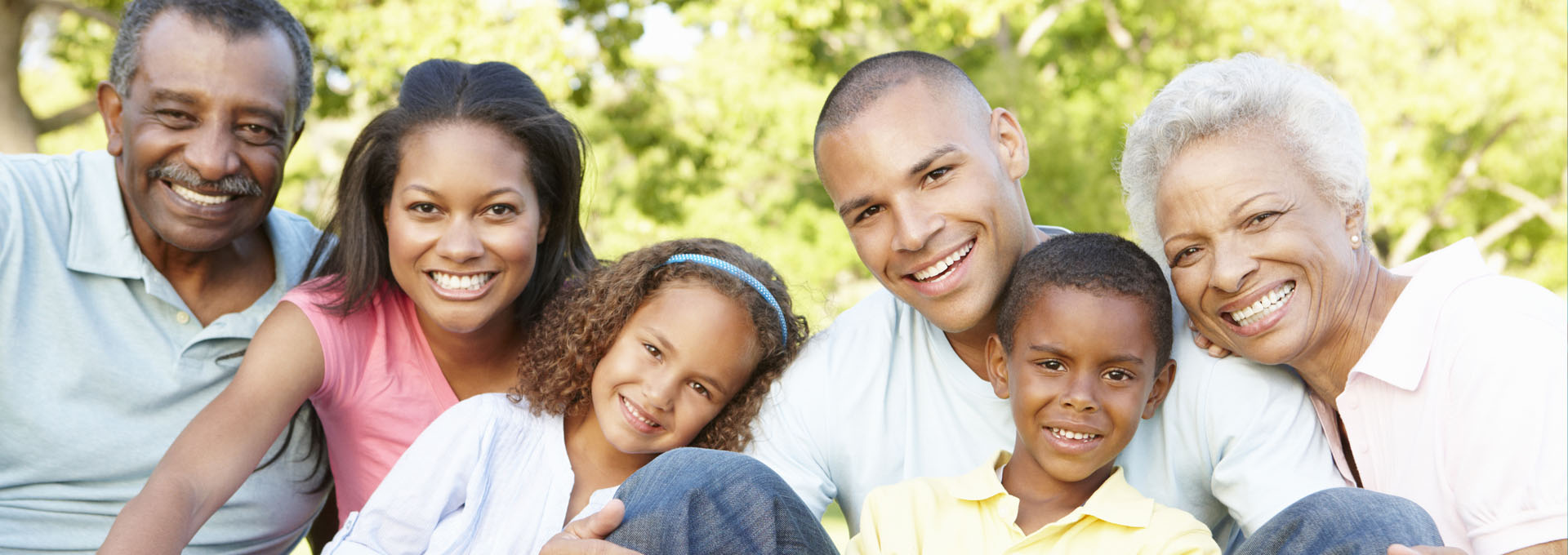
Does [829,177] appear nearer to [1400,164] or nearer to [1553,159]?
[1400,164]

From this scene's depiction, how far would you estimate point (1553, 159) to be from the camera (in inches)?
566

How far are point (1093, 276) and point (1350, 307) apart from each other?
1.80 feet

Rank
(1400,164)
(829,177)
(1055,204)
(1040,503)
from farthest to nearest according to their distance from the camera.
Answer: (1400,164) < (1055,204) < (829,177) < (1040,503)

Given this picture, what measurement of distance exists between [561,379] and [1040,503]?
4.14 ft

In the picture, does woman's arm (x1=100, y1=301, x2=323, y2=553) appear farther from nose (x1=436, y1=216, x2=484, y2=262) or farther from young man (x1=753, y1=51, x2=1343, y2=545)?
young man (x1=753, y1=51, x2=1343, y2=545)

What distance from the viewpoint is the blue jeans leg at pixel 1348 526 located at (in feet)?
6.46

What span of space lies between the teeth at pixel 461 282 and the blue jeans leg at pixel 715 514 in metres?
0.97

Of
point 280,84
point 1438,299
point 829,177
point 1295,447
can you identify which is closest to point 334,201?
point 280,84

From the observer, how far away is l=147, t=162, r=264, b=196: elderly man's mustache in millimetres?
3129

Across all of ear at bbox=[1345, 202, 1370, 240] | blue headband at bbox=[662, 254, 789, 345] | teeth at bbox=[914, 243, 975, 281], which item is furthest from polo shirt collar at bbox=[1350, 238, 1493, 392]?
blue headband at bbox=[662, 254, 789, 345]

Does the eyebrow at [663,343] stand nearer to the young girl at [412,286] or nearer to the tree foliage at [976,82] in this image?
the young girl at [412,286]

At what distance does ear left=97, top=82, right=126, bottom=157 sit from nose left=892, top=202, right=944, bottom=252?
2.23 metres

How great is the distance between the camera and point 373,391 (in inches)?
122

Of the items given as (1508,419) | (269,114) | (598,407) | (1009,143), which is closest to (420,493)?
(598,407)
